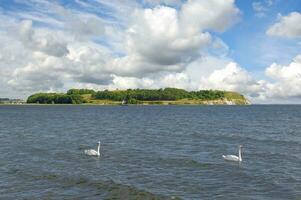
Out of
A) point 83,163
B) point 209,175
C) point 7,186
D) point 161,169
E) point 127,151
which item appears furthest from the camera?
point 127,151

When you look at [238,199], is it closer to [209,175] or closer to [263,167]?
[209,175]

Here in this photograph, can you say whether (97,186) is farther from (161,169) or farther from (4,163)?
(4,163)

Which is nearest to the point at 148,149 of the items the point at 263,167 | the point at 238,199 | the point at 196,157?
the point at 196,157

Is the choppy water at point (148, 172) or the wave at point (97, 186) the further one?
the choppy water at point (148, 172)

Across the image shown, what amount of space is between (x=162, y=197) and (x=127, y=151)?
20934 mm

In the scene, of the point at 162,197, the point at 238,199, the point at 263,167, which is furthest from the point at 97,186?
the point at 263,167

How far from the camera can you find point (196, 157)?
41.8 meters

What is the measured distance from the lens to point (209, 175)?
32844mm

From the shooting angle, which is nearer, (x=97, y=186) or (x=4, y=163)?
(x=97, y=186)

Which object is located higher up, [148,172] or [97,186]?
[148,172]

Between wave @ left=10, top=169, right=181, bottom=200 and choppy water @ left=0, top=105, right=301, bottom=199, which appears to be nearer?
wave @ left=10, top=169, right=181, bottom=200

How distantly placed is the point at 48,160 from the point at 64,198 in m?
14.8

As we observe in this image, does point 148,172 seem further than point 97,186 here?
Yes

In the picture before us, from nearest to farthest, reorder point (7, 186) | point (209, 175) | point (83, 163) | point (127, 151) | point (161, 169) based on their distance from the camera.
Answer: point (7, 186) < point (209, 175) < point (161, 169) < point (83, 163) < point (127, 151)
